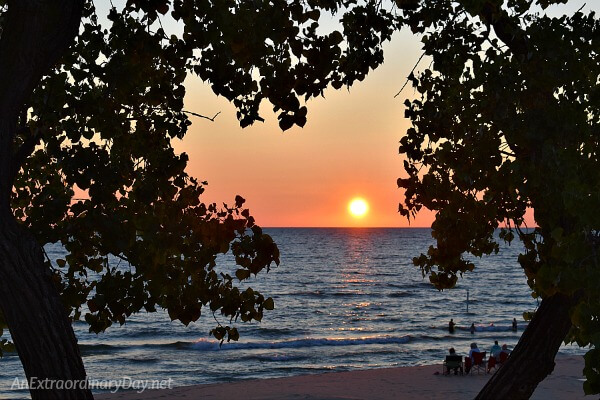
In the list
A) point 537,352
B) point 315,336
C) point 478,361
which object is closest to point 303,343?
point 315,336

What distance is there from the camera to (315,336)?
47.8 metres

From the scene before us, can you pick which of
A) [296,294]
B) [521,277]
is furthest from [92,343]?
[521,277]

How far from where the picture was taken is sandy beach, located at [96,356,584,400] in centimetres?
2411

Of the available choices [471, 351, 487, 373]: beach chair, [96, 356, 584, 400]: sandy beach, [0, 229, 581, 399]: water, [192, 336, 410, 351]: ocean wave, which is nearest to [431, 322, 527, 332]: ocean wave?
[0, 229, 581, 399]: water

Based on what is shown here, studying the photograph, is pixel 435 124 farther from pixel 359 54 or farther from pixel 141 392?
pixel 141 392

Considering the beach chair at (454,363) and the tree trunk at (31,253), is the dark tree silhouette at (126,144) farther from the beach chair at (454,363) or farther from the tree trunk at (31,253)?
the beach chair at (454,363)

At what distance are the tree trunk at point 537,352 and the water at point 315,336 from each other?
78.2 feet

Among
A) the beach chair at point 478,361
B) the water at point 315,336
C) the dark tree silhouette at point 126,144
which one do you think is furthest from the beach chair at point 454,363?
the dark tree silhouette at point 126,144

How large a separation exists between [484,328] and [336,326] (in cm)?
979

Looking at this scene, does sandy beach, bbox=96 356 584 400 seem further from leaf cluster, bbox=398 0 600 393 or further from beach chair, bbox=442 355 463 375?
leaf cluster, bbox=398 0 600 393

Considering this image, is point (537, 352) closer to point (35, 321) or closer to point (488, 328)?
point (35, 321)

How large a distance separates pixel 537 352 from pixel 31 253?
18.5 ft

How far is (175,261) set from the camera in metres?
8.05

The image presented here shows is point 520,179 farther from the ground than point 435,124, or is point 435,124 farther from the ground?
point 435,124
